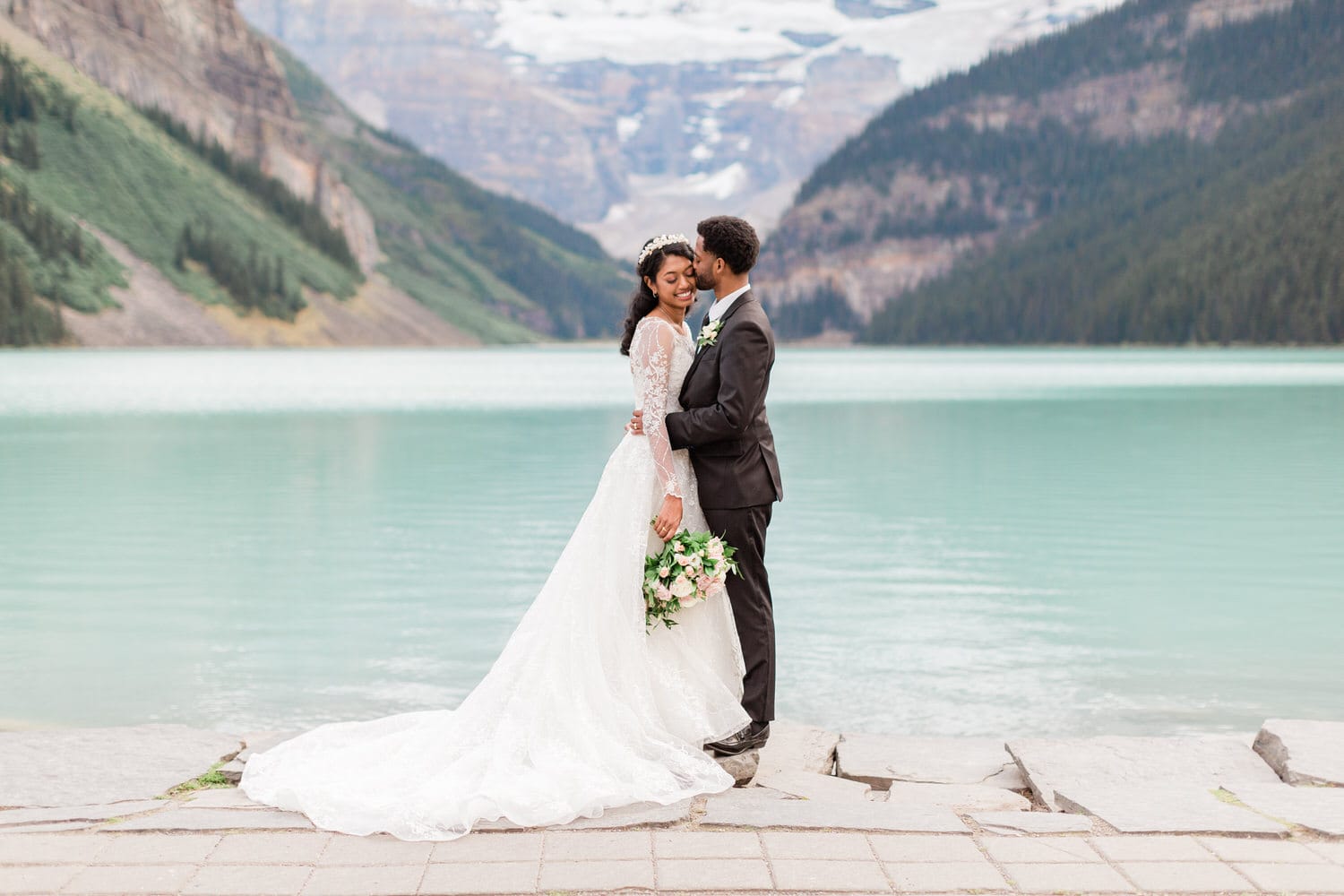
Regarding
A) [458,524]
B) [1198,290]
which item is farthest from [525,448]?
[1198,290]

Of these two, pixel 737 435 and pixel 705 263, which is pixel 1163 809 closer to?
pixel 737 435

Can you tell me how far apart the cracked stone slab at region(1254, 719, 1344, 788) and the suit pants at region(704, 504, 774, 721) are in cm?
288

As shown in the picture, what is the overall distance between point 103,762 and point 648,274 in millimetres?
4353

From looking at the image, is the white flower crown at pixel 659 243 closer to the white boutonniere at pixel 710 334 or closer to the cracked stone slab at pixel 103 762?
the white boutonniere at pixel 710 334

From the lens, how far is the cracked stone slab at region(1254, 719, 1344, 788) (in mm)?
6961

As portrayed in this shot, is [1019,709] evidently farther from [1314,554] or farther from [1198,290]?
[1198,290]

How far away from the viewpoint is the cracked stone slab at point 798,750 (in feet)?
25.9

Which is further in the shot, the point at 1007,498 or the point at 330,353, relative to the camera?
the point at 330,353

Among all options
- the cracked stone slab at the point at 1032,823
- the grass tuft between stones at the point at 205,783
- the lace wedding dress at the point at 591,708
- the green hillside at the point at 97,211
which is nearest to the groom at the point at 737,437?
the lace wedding dress at the point at 591,708

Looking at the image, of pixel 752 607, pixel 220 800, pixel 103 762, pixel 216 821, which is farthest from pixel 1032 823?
pixel 103 762

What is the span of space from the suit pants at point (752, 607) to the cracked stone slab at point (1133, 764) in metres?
1.58

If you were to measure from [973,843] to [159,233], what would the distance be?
172m

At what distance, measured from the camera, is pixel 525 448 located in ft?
128

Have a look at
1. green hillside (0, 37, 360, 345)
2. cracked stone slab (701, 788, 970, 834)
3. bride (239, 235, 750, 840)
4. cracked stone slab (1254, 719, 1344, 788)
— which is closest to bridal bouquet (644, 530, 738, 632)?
bride (239, 235, 750, 840)
